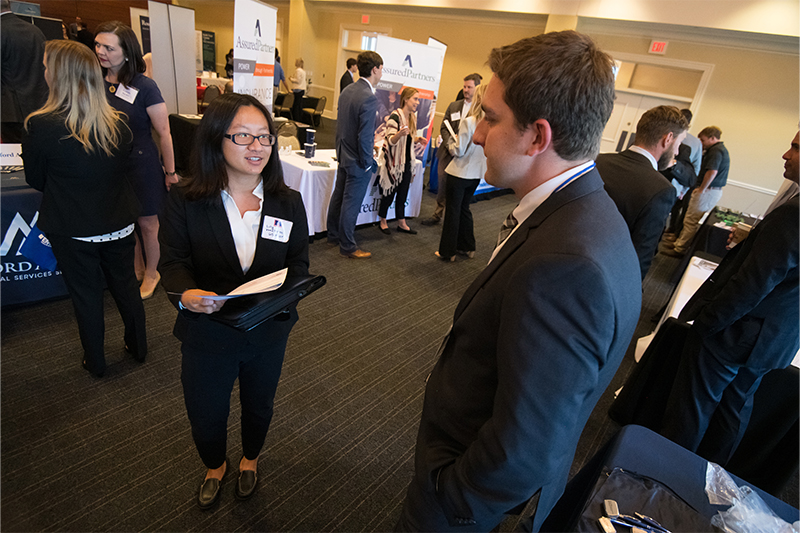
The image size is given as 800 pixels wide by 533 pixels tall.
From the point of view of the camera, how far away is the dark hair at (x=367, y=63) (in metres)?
3.37

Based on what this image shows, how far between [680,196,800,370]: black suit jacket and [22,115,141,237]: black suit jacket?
8.44ft

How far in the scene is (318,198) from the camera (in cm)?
388

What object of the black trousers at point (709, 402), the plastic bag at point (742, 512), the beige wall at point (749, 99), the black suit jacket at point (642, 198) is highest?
the beige wall at point (749, 99)

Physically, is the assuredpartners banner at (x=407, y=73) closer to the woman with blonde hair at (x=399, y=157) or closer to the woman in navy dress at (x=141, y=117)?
the woman with blonde hair at (x=399, y=157)

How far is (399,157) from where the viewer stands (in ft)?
13.4

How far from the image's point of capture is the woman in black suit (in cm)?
117

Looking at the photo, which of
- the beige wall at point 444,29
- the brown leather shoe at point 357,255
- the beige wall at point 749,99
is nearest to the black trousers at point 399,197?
the brown leather shoe at point 357,255

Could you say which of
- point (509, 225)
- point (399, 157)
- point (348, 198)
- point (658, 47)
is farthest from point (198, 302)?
point (658, 47)

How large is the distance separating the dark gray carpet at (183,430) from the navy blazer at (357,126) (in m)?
1.39

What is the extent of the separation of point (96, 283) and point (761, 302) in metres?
2.80

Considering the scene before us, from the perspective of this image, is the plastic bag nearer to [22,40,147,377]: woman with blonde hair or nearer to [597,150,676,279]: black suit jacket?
[597,150,676,279]: black suit jacket

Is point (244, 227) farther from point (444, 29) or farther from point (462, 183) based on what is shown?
point (444, 29)

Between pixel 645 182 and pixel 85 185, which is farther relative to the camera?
pixel 645 182

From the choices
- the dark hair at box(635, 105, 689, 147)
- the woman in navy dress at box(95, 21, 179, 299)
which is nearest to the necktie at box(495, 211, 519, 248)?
the dark hair at box(635, 105, 689, 147)
